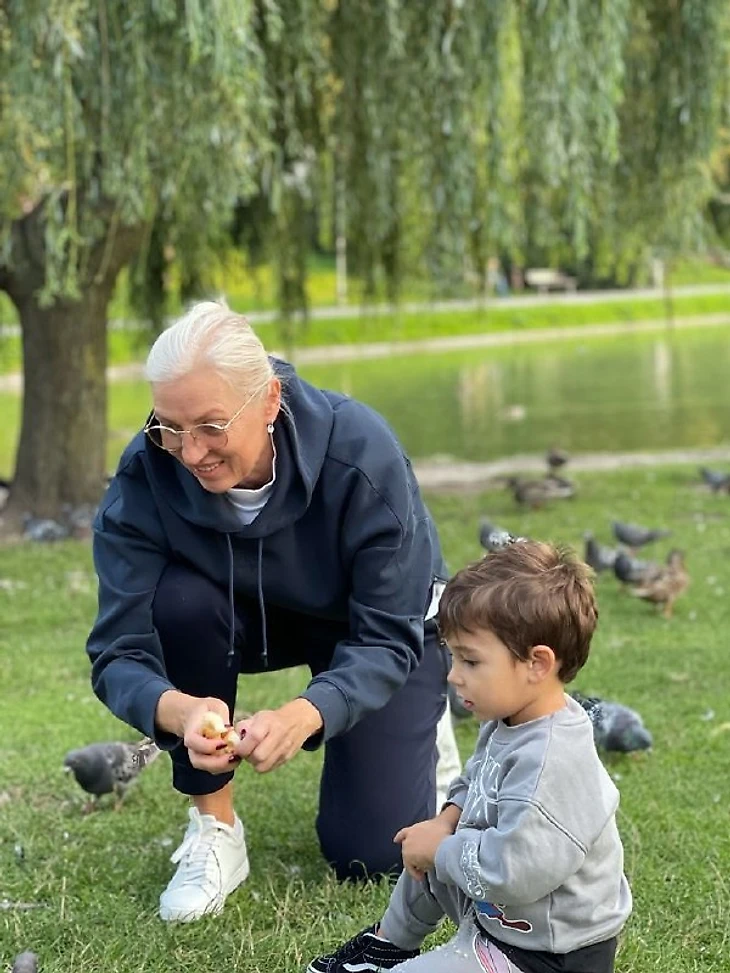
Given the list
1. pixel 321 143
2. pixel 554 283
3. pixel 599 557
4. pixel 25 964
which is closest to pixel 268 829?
pixel 25 964

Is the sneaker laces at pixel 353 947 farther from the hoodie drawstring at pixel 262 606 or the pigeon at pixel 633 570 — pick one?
the pigeon at pixel 633 570

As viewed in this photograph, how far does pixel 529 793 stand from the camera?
2.27 metres

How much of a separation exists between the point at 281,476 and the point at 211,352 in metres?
0.40

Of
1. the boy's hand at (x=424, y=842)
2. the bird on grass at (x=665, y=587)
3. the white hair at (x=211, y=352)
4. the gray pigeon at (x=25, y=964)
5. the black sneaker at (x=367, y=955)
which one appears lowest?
the bird on grass at (x=665, y=587)

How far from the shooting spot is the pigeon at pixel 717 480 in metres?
9.98

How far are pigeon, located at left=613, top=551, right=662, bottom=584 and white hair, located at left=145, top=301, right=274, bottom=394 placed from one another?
389cm

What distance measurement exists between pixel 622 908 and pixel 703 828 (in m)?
1.38

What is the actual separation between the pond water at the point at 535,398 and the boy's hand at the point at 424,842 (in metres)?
11.2

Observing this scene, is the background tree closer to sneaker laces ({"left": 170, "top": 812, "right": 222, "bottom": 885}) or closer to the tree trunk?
the tree trunk

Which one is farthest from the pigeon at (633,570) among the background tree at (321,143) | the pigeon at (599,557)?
the background tree at (321,143)

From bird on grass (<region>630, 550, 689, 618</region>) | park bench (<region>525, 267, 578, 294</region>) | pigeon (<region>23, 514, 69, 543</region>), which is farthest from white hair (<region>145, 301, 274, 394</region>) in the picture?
park bench (<region>525, 267, 578, 294</region>)

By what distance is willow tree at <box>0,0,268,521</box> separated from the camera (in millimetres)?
6316

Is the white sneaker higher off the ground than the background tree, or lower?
lower

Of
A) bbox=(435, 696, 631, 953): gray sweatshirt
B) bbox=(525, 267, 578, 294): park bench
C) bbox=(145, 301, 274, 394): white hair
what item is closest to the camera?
bbox=(435, 696, 631, 953): gray sweatshirt
